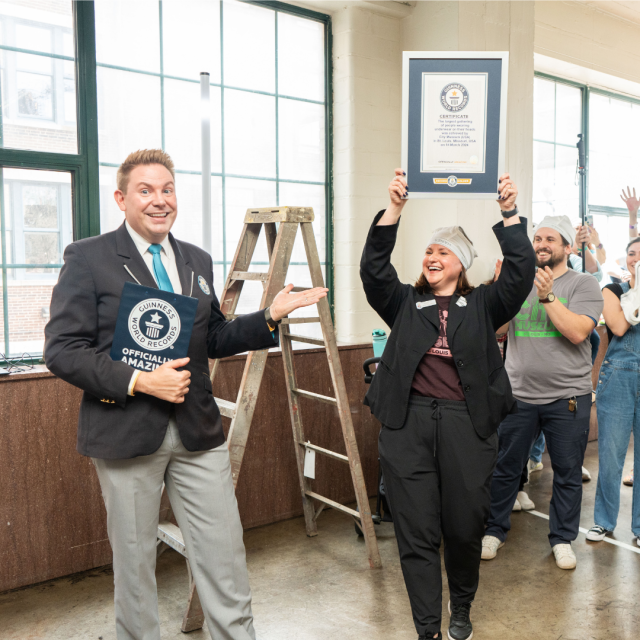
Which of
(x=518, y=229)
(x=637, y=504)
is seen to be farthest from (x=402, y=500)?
(x=637, y=504)

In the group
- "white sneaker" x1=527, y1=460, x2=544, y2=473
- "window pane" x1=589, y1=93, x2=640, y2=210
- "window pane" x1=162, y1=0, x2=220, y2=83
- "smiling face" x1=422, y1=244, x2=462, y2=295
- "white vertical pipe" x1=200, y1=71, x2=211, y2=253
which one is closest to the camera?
"smiling face" x1=422, y1=244, x2=462, y2=295

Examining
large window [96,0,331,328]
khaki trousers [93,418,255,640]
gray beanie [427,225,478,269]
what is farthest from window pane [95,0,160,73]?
khaki trousers [93,418,255,640]

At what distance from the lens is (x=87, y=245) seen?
6.12 ft

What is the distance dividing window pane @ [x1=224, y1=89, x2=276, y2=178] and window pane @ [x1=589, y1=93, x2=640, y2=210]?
3.51 meters

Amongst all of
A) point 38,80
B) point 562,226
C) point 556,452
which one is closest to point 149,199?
point 38,80

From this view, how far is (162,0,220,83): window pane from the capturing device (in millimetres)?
3514

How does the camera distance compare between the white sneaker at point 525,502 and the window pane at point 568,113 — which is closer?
the white sneaker at point 525,502

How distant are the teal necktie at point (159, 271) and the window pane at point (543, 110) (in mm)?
4473

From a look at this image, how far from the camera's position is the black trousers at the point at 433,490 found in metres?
2.27

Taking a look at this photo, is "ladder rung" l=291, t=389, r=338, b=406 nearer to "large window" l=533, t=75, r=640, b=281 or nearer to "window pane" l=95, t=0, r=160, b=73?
"window pane" l=95, t=0, r=160, b=73

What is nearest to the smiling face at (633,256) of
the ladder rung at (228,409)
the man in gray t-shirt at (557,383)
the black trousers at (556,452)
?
the man in gray t-shirt at (557,383)

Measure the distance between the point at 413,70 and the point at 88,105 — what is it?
175cm

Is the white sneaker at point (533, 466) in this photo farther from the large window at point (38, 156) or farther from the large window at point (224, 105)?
the large window at point (38, 156)

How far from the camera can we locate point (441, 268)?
95.2 inches
